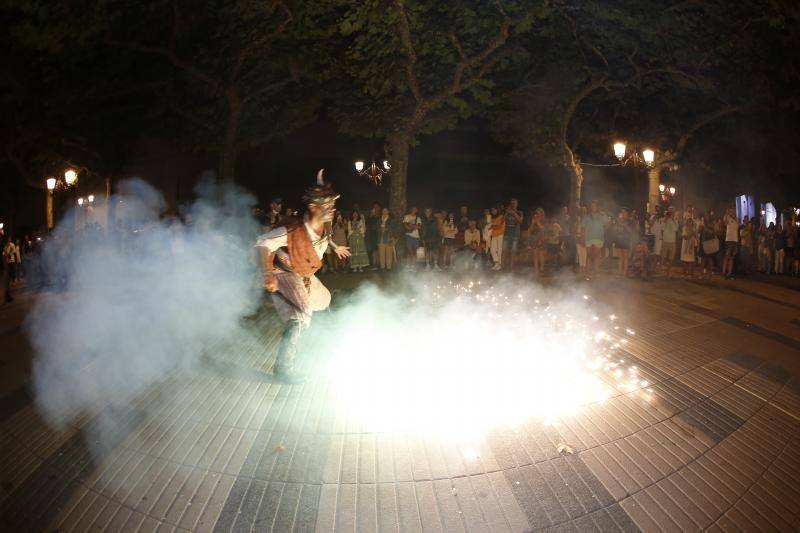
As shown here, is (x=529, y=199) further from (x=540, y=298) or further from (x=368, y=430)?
(x=368, y=430)

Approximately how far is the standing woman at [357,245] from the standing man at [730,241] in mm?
9511

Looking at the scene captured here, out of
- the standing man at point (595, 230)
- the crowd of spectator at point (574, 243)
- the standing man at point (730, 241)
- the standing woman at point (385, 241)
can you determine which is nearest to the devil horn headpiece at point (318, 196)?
the crowd of spectator at point (574, 243)

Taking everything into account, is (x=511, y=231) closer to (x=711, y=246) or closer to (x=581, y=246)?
(x=581, y=246)

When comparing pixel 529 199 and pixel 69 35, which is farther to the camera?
pixel 529 199

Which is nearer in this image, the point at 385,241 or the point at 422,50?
the point at 422,50

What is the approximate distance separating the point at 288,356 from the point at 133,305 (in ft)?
17.9

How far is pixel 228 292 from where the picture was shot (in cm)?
923

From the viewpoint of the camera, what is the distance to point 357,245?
13805 mm

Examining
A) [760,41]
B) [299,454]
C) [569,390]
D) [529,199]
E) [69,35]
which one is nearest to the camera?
[299,454]

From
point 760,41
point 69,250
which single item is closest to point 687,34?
point 760,41

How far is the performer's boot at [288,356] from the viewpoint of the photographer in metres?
4.90

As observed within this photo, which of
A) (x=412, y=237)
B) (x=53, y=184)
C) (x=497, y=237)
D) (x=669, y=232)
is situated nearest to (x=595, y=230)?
(x=669, y=232)

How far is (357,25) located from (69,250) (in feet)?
32.5

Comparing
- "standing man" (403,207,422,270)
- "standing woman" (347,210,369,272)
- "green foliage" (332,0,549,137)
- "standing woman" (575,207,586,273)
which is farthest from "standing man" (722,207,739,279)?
"standing woman" (347,210,369,272)
